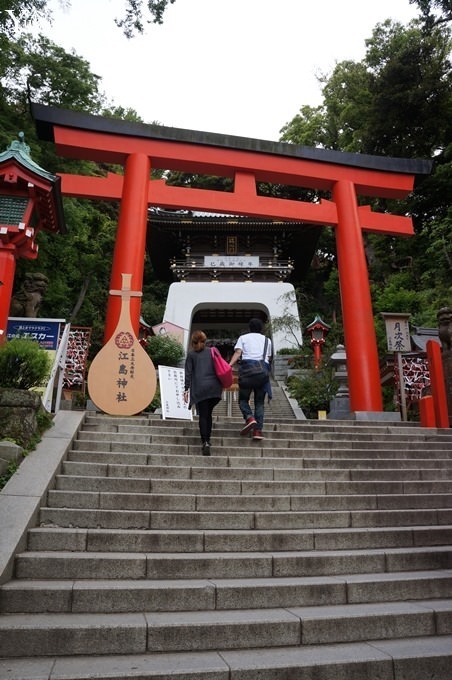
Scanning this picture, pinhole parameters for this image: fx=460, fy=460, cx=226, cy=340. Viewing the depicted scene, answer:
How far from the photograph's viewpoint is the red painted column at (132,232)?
8078mm

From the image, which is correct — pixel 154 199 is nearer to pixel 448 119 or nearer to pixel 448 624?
pixel 448 624

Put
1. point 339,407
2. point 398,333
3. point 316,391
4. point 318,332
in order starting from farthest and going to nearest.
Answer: point 318,332
point 316,391
point 339,407
point 398,333

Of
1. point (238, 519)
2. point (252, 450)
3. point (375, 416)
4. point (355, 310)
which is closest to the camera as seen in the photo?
point (238, 519)

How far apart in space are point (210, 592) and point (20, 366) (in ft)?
9.66

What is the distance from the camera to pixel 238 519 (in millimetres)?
3588

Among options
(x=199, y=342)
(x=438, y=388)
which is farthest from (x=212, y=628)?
(x=438, y=388)

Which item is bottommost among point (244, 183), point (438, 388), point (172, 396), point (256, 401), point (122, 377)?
point (256, 401)

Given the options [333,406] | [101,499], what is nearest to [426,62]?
[333,406]

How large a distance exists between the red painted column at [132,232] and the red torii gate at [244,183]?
0.06 feet

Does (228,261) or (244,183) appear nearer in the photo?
(244,183)

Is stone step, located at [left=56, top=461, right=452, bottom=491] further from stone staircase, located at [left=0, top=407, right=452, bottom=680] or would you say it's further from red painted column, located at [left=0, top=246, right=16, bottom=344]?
red painted column, located at [left=0, top=246, right=16, bottom=344]

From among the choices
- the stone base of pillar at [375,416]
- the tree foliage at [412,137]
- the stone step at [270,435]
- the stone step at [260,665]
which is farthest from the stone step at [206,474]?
the tree foliage at [412,137]

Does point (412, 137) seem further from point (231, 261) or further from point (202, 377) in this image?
point (202, 377)

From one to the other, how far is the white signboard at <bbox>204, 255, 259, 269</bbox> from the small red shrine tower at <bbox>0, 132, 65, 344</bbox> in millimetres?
13449
